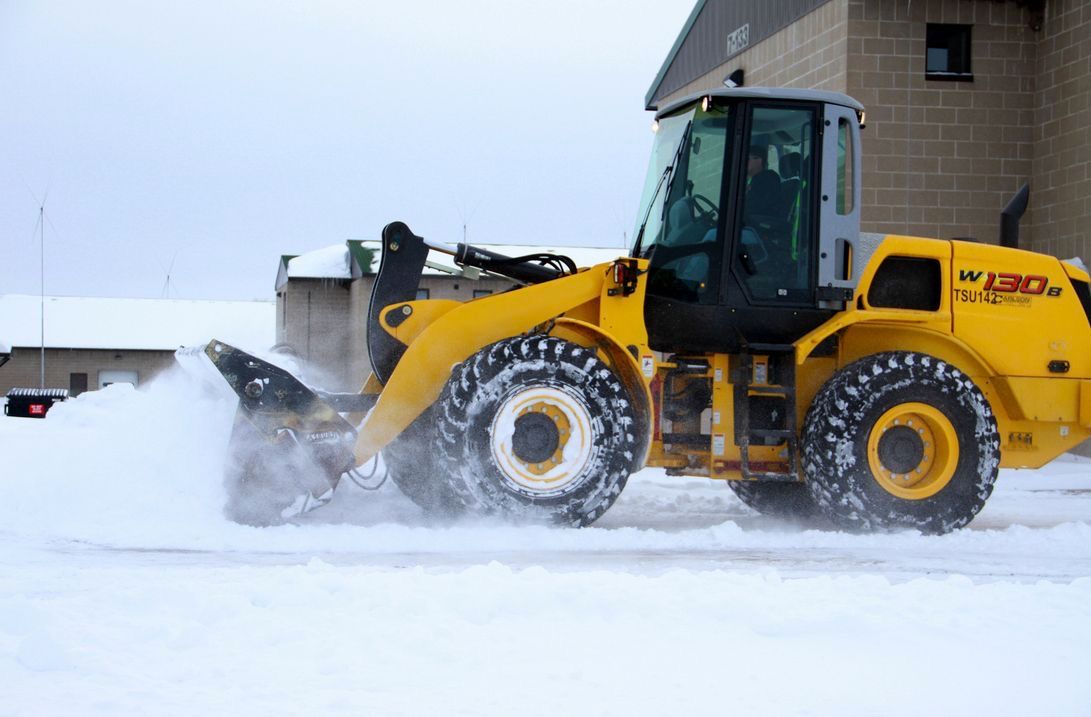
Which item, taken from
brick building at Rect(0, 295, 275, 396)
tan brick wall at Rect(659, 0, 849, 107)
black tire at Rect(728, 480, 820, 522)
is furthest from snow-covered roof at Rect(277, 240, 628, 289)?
black tire at Rect(728, 480, 820, 522)

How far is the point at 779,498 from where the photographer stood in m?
8.56

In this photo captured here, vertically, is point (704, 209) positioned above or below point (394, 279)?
above

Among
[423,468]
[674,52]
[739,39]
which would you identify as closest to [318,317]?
[674,52]

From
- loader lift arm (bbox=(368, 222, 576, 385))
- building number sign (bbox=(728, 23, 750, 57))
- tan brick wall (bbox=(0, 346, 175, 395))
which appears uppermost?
building number sign (bbox=(728, 23, 750, 57))

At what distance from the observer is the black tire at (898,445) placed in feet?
23.6

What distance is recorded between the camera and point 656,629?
417 cm

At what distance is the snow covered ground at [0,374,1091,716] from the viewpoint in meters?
3.44

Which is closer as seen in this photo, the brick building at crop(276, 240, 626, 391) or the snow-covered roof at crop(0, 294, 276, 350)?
the brick building at crop(276, 240, 626, 391)

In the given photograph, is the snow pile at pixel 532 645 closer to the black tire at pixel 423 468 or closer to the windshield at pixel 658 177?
the black tire at pixel 423 468

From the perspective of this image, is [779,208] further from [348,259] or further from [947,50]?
[348,259]

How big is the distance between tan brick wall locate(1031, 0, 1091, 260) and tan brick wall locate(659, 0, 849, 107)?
102 inches

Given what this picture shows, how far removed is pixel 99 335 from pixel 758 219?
44.8 m

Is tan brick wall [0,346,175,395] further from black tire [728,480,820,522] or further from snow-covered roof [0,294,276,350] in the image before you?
black tire [728,480,820,522]

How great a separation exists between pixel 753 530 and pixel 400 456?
2397 millimetres
